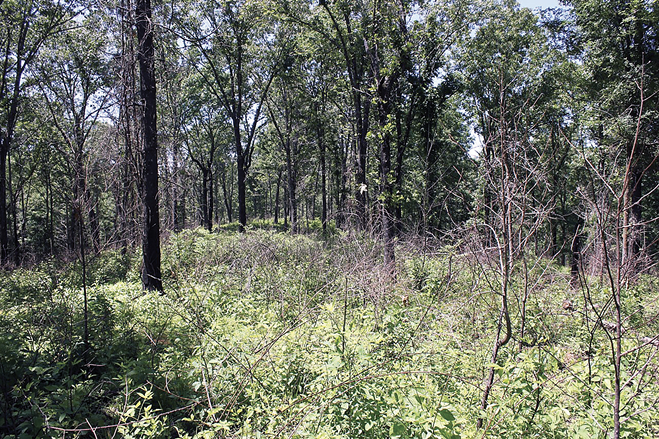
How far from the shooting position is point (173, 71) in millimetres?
7578

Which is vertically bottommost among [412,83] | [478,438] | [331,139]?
[478,438]

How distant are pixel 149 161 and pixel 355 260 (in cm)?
497

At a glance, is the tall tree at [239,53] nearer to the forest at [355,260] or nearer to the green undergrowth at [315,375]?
the forest at [355,260]

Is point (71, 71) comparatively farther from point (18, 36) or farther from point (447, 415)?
point (447, 415)

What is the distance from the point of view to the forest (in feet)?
8.27

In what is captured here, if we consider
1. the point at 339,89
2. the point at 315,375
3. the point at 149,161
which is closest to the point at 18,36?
the point at 149,161

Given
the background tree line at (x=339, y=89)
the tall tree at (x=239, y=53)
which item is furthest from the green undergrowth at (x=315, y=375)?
the tall tree at (x=239, y=53)

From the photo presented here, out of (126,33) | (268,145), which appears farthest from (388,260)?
(268,145)

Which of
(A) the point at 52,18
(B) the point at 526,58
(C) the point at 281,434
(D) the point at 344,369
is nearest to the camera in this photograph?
(C) the point at 281,434

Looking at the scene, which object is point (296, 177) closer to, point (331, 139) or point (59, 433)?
point (331, 139)

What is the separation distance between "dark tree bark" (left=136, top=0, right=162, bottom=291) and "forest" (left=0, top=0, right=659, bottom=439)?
45mm

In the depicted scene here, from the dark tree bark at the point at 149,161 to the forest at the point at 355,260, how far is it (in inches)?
1.8

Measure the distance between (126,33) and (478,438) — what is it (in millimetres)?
8254

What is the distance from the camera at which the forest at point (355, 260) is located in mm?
2521
